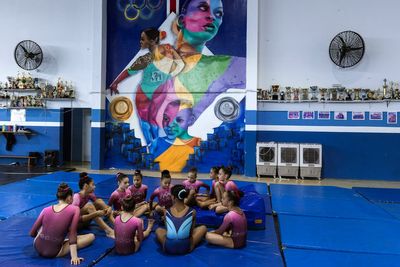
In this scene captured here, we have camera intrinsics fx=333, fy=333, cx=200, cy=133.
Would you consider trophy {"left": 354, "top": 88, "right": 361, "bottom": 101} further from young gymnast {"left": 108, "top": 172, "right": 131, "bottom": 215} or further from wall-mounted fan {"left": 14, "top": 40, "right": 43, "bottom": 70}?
wall-mounted fan {"left": 14, "top": 40, "right": 43, "bottom": 70}

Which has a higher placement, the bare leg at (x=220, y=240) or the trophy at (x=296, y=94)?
the trophy at (x=296, y=94)

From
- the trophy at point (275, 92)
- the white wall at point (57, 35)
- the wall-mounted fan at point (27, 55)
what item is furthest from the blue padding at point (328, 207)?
the wall-mounted fan at point (27, 55)

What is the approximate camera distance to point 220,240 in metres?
3.87

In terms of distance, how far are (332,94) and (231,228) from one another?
6645mm

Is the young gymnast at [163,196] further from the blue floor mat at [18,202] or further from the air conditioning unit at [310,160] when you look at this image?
the air conditioning unit at [310,160]

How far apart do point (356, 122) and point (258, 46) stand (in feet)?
11.3

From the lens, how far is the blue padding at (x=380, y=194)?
21.4 ft

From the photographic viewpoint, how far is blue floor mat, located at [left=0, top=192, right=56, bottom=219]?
5207 mm

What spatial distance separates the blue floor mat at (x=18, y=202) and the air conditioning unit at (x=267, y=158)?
5344 millimetres

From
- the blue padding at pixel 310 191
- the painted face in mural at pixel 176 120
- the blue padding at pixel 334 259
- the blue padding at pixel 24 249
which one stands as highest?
the painted face in mural at pixel 176 120

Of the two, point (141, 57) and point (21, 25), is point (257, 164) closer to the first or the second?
point (141, 57)

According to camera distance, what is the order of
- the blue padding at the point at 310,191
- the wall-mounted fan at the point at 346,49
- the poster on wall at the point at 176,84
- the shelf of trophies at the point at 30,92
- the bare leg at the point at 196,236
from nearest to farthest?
the bare leg at the point at 196,236, the blue padding at the point at 310,191, the wall-mounted fan at the point at 346,49, the poster on wall at the point at 176,84, the shelf of trophies at the point at 30,92

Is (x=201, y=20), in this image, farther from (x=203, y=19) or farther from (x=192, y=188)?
(x=192, y=188)

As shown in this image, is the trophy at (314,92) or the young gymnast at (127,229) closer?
the young gymnast at (127,229)
